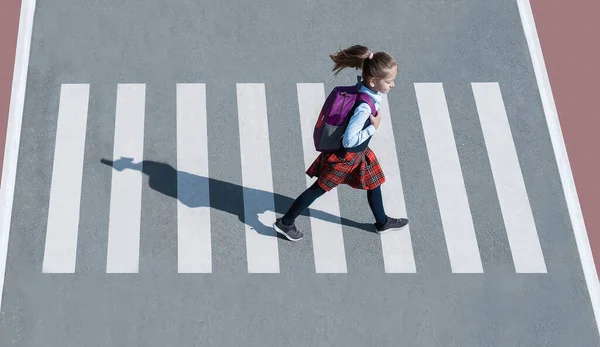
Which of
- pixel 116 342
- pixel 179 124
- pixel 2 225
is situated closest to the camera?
pixel 116 342

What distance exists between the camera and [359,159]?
8391 mm

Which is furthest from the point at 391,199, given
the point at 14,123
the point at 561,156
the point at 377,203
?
the point at 14,123

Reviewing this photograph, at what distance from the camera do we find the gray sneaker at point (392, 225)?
937 cm

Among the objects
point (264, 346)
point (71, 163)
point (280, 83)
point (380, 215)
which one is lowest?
point (264, 346)

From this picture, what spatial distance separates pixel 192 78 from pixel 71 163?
1.70 metres

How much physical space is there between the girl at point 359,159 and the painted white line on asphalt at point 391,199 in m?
0.14

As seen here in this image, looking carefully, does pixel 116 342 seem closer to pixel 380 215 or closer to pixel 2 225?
pixel 2 225

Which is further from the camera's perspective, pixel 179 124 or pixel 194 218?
pixel 179 124

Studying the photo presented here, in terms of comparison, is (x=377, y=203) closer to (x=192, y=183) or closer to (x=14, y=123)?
(x=192, y=183)

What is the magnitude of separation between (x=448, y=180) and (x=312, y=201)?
1.80 meters

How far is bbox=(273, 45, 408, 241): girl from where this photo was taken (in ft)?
24.9

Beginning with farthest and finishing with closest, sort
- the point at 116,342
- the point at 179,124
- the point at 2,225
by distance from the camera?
1. the point at 179,124
2. the point at 2,225
3. the point at 116,342

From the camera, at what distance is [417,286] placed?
9094 millimetres

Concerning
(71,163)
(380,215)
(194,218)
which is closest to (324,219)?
(380,215)
